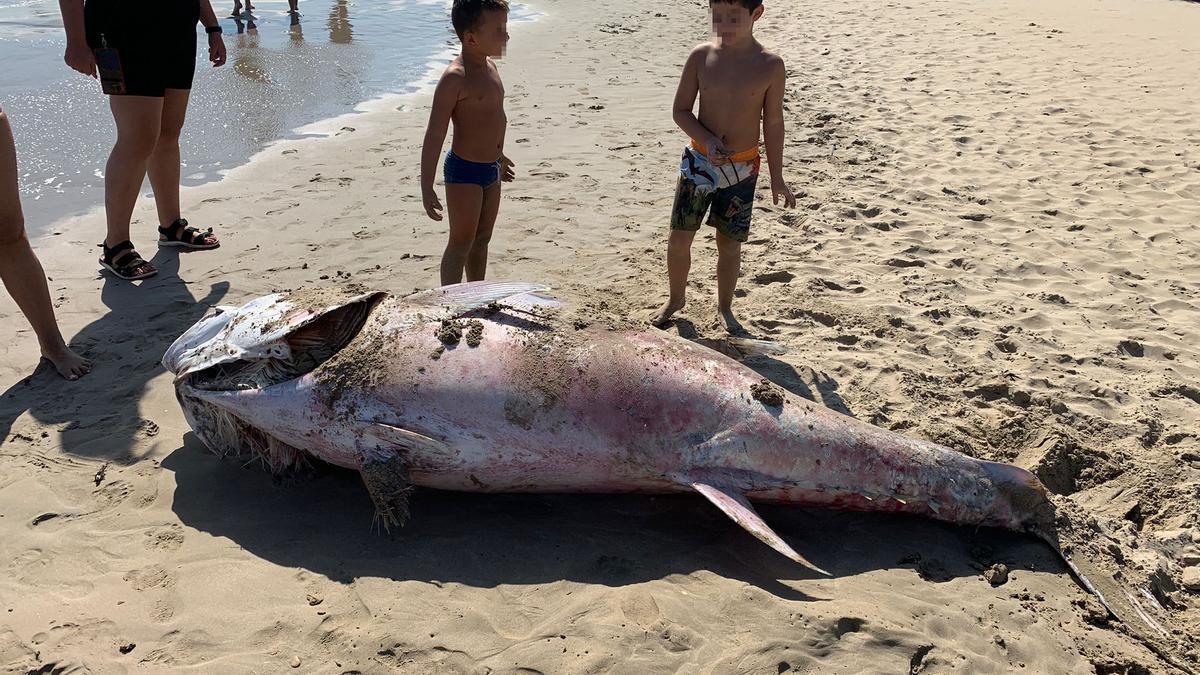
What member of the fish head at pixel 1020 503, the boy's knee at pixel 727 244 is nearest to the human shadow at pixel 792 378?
the boy's knee at pixel 727 244

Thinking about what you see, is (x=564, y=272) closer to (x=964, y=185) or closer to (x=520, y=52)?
(x=964, y=185)

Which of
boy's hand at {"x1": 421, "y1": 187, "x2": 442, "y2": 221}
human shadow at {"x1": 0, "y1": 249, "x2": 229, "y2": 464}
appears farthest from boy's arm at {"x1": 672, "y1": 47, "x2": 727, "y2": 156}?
human shadow at {"x1": 0, "y1": 249, "x2": 229, "y2": 464}

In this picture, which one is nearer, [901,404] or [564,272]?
[901,404]

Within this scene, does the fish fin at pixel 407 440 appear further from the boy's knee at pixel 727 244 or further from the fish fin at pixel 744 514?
the boy's knee at pixel 727 244

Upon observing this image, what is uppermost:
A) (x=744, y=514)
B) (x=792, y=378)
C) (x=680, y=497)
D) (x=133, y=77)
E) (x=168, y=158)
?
(x=133, y=77)

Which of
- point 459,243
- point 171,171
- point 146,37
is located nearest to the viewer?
point 459,243

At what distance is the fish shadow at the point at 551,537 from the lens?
3.12 meters

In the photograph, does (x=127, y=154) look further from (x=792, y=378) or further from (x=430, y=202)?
(x=792, y=378)

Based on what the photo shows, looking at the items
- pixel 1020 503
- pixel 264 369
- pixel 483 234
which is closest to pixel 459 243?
pixel 483 234

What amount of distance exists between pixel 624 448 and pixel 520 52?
10602 millimetres

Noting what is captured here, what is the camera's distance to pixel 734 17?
4258 millimetres

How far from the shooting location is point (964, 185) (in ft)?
22.8

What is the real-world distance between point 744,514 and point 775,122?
2.26 metres

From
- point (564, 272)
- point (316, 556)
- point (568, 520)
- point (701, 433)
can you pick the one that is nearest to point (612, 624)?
point (568, 520)
